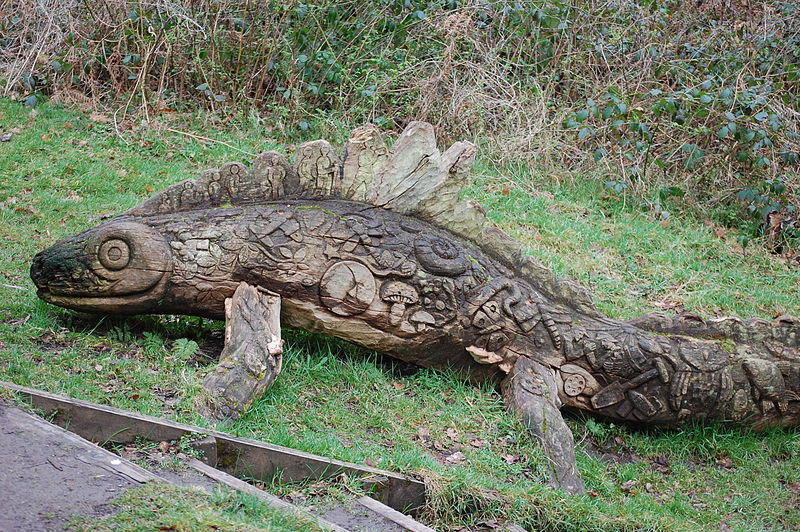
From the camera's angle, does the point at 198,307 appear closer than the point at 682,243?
Yes

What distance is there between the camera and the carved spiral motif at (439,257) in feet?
17.4

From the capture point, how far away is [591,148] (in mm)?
9391

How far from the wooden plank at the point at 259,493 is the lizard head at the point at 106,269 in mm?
1605

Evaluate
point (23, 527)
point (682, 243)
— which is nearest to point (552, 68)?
point (682, 243)

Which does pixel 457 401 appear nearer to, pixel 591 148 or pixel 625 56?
pixel 591 148

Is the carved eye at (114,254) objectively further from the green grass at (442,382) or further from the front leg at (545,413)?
the front leg at (545,413)

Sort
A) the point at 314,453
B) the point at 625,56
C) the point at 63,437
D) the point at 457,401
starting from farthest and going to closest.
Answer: the point at 625,56 → the point at 457,401 → the point at 314,453 → the point at 63,437

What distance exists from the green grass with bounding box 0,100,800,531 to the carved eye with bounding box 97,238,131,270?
0.52 meters

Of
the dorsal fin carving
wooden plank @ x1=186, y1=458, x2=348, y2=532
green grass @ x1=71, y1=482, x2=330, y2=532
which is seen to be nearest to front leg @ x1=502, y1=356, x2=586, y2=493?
the dorsal fin carving

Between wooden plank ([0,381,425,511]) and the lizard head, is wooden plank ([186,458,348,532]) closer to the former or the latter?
wooden plank ([0,381,425,511])

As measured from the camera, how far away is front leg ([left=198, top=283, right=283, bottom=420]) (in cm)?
456

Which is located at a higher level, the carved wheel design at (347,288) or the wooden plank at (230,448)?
the carved wheel design at (347,288)

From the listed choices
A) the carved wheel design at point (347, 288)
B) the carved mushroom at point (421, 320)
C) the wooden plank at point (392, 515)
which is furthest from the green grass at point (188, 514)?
the carved mushroom at point (421, 320)

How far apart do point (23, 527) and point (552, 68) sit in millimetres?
8251
